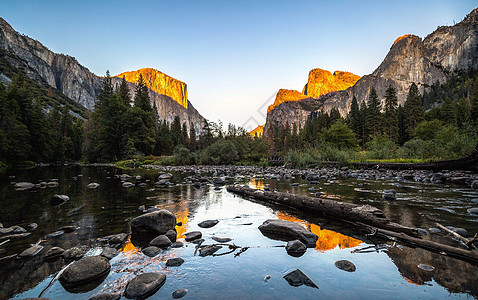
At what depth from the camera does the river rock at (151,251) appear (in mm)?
3533

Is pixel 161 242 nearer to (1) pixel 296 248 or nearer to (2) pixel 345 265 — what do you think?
(1) pixel 296 248

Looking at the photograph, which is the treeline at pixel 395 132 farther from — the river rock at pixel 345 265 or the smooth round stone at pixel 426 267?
the river rock at pixel 345 265

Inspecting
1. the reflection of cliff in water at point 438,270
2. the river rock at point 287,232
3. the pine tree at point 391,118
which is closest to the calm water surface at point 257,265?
the reflection of cliff in water at point 438,270

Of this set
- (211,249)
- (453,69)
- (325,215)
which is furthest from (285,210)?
(453,69)

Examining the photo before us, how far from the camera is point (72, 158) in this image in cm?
7338

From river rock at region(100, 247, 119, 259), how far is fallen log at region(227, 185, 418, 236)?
475cm

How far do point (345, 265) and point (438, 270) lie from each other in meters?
1.13

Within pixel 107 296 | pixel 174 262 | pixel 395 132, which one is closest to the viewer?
pixel 107 296

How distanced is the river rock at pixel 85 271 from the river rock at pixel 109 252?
1.29 ft

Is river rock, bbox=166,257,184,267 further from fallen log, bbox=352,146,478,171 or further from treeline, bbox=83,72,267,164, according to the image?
treeline, bbox=83,72,267,164

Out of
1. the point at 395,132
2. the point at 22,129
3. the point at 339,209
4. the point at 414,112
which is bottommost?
the point at 339,209

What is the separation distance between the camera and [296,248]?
12.1 feet

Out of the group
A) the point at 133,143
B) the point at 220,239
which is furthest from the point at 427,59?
the point at 220,239

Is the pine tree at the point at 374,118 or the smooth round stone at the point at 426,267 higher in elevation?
the pine tree at the point at 374,118
